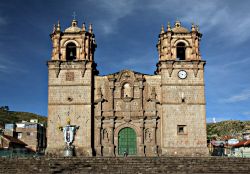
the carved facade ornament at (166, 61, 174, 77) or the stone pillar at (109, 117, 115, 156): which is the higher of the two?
the carved facade ornament at (166, 61, 174, 77)

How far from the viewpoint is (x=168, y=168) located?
1027 inches

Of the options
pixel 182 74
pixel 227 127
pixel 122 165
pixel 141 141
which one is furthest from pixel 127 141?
pixel 227 127

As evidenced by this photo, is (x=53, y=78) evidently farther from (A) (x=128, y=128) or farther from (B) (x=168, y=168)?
(B) (x=168, y=168)

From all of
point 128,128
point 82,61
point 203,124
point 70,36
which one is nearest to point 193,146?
point 203,124

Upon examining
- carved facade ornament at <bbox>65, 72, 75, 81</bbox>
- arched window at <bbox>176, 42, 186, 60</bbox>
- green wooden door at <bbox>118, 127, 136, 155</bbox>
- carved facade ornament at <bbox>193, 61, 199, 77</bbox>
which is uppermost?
arched window at <bbox>176, 42, 186, 60</bbox>

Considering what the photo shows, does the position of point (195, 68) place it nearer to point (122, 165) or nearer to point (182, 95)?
point (182, 95)

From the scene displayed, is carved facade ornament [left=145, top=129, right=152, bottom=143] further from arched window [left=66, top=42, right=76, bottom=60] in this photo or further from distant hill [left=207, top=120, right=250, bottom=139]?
distant hill [left=207, top=120, right=250, bottom=139]

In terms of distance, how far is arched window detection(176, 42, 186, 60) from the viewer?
3959 centimetres

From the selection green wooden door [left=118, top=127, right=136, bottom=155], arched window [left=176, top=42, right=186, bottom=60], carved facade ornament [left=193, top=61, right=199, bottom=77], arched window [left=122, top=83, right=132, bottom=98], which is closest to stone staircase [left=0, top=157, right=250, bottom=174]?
green wooden door [left=118, top=127, right=136, bottom=155]

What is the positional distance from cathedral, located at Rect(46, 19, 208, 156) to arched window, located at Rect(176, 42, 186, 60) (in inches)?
13.6

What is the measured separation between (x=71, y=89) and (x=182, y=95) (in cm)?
1101

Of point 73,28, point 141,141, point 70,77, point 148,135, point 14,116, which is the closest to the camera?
point 141,141

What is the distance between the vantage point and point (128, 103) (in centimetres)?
3809

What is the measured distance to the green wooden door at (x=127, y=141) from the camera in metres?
37.2
